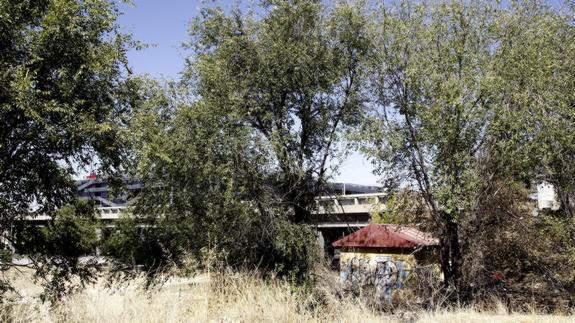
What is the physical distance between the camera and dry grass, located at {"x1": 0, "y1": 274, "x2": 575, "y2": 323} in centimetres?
712

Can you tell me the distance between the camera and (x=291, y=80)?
16500 millimetres

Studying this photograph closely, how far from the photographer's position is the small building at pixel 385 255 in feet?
40.8

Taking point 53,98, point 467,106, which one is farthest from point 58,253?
point 467,106

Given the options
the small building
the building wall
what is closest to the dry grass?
the building wall

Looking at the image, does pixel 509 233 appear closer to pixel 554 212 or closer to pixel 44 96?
pixel 554 212

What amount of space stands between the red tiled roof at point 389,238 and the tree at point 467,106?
102 cm

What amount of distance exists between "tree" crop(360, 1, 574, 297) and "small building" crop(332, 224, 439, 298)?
86 cm

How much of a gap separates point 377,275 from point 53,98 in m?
8.36

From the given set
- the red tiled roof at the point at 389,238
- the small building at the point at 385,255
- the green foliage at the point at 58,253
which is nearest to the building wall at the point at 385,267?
the small building at the point at 385,255

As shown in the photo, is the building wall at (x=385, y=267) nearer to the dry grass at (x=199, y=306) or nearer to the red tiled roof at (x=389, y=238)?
the red tiled roof at (x=389, y=238)

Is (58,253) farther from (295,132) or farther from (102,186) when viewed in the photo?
(295,132)

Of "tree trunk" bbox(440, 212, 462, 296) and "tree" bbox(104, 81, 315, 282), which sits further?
"tree" bbox(104, 81, 315, 282)

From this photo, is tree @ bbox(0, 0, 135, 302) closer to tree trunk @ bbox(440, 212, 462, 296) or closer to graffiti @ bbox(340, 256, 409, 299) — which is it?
graffiti @ bbox(340, 256, 409, 299)

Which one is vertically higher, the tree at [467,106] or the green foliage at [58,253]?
the tree at [467,106]
